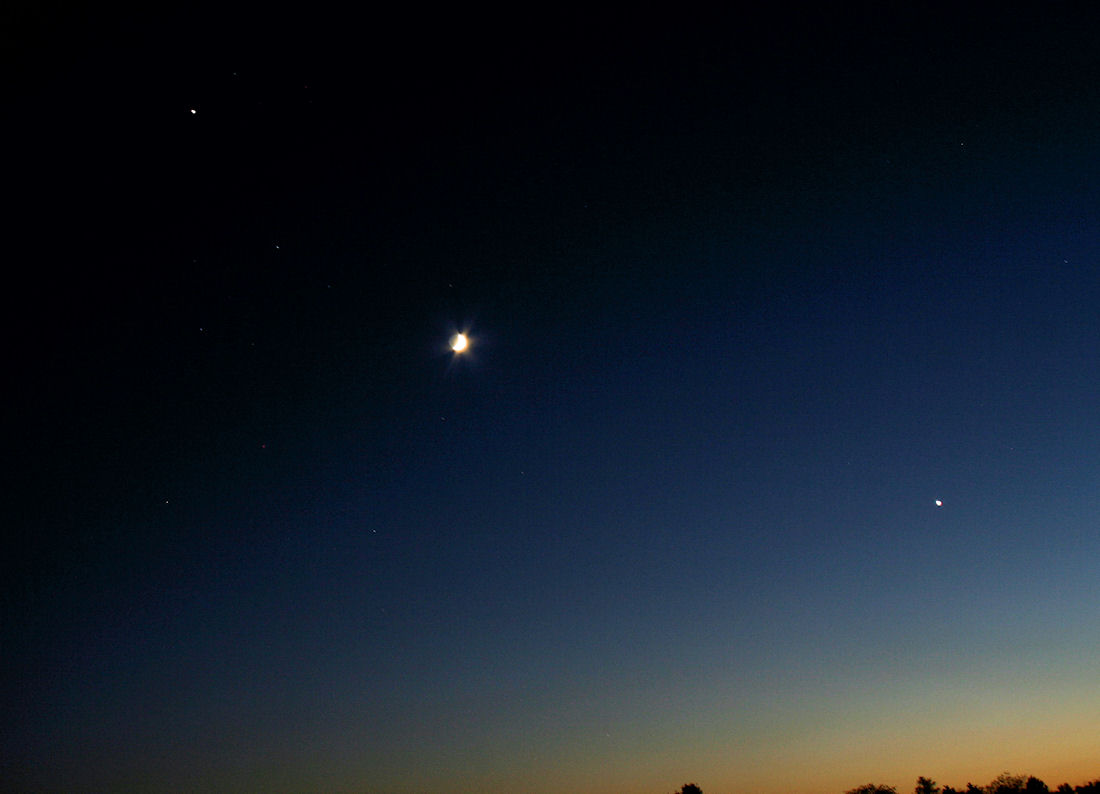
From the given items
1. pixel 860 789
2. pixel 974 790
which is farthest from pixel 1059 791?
pixel 860 789

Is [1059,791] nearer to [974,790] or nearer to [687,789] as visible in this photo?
[974,790]

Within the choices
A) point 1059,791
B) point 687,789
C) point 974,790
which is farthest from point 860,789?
point 687,789

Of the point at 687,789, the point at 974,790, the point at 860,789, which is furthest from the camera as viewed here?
the point at 860,789

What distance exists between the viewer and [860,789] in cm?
12488

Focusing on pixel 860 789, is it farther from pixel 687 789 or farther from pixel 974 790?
pixel 687 789

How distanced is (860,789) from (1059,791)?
154ft

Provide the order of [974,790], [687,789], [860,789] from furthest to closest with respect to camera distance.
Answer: [860,789] < [974,790] < [687,789]

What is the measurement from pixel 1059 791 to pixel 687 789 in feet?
158

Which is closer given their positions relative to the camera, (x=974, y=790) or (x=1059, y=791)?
(x=1059, y=791)

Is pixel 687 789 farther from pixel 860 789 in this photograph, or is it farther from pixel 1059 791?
pixel 860 789

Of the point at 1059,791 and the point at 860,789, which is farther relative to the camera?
the point at 860,789

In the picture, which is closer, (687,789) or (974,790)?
(687,789)

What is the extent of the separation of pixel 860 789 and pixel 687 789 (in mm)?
65938

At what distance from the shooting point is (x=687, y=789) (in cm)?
8050
